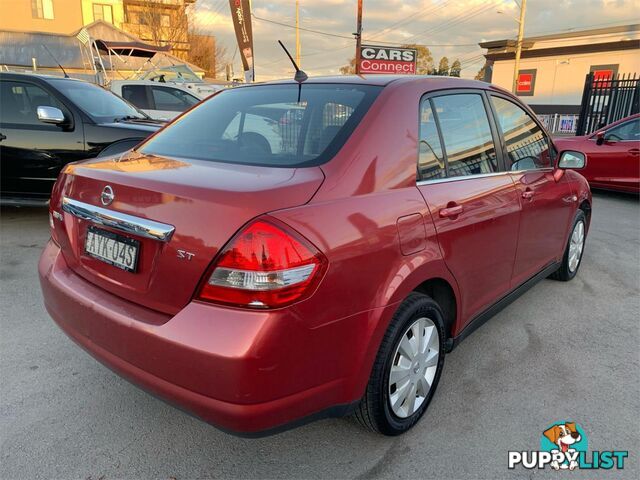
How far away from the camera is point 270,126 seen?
2.56m

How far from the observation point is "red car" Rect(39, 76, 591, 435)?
172 cm

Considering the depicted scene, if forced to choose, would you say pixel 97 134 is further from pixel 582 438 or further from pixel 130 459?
pixel 582 438

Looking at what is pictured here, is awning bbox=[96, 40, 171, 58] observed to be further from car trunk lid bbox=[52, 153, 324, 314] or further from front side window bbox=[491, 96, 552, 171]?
car trunk lid bbox=[52, 153, 324, 314]

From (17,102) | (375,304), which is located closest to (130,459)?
(375,304)

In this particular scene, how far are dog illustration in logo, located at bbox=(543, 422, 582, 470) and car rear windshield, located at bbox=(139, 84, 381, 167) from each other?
1770 mm

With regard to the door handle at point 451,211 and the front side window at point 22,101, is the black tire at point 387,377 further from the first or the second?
the front side window at point 22,101

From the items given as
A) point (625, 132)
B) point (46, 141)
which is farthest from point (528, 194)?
point (625, 132)

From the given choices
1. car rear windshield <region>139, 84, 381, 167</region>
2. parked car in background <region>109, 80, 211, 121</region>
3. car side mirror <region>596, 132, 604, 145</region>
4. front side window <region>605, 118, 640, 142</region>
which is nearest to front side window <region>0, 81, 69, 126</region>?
car rear windshield <region>139, 84, 381, 167</region>

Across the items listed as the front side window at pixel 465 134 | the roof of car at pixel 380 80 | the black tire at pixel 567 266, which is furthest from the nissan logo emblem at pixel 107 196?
the black tire at pixel 567 266

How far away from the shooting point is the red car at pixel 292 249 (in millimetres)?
1718

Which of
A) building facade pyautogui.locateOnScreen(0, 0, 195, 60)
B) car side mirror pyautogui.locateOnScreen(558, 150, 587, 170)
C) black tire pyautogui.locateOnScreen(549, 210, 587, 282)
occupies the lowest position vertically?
black tire pyautogui.locateOnScreen(549, 210, 587, 282)

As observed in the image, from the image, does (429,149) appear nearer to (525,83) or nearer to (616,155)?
(616,155)

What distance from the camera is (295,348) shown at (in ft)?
5.73

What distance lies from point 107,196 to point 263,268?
Result: 2.71 feet
